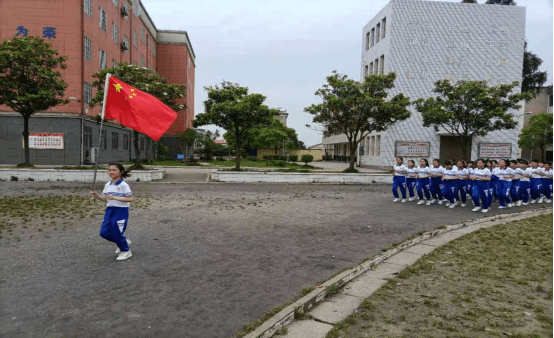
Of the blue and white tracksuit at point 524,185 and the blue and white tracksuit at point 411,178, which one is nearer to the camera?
the blue and white tracksuit at point 411,178

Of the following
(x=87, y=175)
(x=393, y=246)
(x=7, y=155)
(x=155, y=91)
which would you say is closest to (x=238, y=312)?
(x=393, y=246)

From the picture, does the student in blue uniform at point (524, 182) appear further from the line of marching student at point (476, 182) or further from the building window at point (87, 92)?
the building window at point (87, 92)

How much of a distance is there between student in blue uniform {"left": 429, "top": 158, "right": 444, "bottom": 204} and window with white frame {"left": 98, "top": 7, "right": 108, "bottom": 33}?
30.6 meters

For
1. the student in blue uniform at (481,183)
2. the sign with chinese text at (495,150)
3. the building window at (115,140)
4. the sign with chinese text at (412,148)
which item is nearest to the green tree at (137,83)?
the building window at (115,140)

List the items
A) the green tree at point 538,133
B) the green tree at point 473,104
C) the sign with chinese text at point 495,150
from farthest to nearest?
the green tree at point 538,133, the sign with chinese text at point 495,150, the green tree at point 473,104

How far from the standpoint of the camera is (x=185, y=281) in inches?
198

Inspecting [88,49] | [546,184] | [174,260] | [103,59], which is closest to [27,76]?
[88,49]

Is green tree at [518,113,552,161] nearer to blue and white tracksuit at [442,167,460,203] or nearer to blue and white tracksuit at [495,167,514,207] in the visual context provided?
blue and white tracksuit at [495,167,514,207]

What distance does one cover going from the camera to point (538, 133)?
161 ft

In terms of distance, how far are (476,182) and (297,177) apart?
11703 mm

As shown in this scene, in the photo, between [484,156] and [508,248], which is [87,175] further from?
[484,156]

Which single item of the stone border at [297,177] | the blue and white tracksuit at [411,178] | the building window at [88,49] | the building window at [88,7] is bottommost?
the stone border at [297,177]

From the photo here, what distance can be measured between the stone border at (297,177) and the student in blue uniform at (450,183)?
9874 millimetres

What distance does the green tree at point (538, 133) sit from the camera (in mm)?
48156
